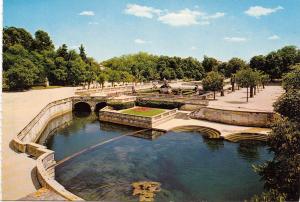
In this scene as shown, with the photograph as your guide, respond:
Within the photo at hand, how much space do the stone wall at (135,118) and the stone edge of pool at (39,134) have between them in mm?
2159

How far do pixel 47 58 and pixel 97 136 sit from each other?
3266 centimetres

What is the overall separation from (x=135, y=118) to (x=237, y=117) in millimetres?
9707

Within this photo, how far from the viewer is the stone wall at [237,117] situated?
26.6 metres

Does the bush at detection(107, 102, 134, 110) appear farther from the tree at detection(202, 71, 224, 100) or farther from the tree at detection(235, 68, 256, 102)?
the tree at detection(235, 68, 256, 102)

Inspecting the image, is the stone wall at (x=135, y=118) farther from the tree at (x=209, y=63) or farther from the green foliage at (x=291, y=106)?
the tree at (x=209, y=63)

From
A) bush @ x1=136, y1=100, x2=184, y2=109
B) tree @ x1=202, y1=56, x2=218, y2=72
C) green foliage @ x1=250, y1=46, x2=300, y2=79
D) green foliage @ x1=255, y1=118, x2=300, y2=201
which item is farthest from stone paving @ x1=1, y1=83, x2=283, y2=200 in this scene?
tree @ x1=202, y1=56, x2=218, y2=72

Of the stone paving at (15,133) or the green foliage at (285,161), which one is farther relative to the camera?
the stone paving at (15,133)

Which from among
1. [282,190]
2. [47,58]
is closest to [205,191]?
[282,190]

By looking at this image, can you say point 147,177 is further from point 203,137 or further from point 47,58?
point 47,58

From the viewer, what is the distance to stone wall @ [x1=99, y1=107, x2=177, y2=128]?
28.8 meters

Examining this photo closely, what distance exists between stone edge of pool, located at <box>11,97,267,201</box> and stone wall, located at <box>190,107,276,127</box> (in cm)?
241

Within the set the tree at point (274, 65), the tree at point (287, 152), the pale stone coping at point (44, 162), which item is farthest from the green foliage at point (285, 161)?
the tree at point (274, 65)

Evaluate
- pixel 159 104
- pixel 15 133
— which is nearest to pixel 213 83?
pixel 159 104

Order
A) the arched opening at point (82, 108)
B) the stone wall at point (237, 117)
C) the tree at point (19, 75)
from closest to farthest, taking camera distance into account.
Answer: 1. the stone wall at point (237, 117)
2. the tree at point (19, 75)
3. the arched opening at point (82, 108)
